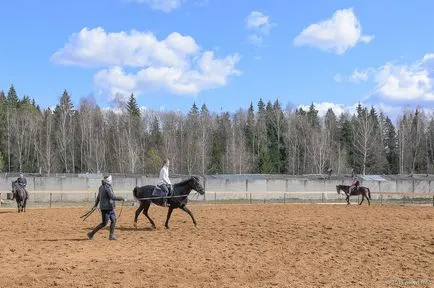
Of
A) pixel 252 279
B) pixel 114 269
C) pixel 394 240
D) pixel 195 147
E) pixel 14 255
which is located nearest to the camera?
pixel 252 279

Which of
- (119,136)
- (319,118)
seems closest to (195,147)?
(119,136)

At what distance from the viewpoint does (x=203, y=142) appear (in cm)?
7081

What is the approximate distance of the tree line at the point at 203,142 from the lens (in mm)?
72312

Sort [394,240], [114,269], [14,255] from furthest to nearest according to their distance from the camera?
[394,240], [14,255], [114,269]

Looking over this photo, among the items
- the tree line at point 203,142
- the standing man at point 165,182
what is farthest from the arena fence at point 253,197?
the tree line at point 203,142

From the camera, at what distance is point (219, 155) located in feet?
254

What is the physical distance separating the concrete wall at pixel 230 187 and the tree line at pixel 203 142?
23.4 metres

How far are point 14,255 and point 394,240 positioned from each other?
Result: 33.8ft

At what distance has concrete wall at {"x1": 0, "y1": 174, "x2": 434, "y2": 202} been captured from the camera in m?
Result: 38.4

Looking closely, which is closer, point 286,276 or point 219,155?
point 286,276

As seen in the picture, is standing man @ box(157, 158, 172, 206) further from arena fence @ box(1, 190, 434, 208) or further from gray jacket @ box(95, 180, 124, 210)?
arena fence @ box(1, 190, 434, 208)

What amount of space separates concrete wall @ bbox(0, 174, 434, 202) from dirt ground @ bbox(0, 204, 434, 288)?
19.6 metres

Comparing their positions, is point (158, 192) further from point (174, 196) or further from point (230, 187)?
point (230, 187)

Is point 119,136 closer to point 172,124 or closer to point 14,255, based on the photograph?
point 172,124
